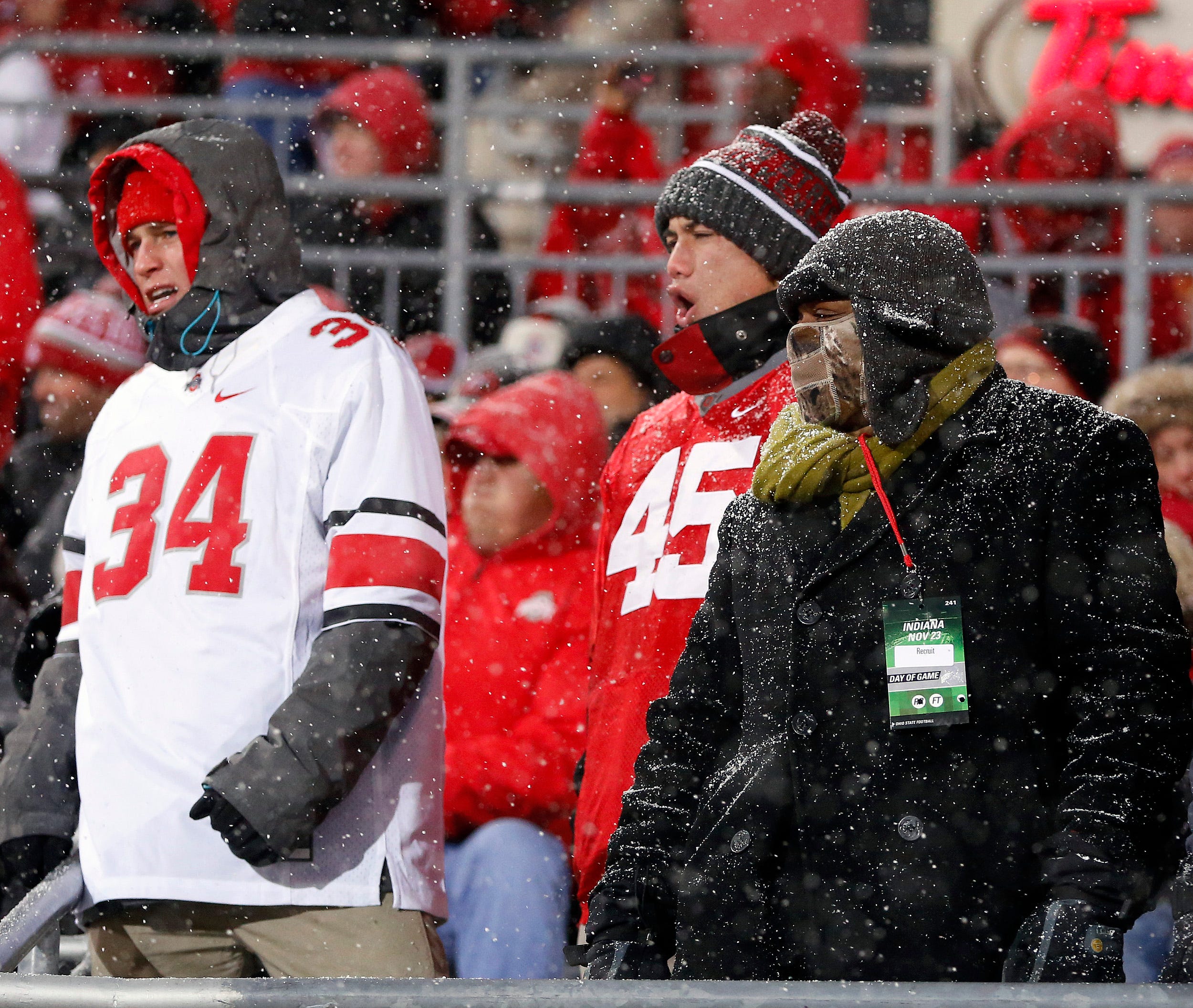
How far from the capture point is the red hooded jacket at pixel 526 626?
4.41 m

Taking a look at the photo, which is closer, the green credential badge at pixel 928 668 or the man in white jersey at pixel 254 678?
the green credential badge at pixel 928 668

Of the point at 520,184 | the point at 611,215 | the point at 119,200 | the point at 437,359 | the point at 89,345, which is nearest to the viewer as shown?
the point at 119,200

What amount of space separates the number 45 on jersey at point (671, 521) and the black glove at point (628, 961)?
76 centimetres

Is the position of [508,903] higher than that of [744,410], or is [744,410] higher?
[744,410]

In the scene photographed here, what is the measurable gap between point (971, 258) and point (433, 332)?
4643 mm

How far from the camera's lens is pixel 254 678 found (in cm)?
324

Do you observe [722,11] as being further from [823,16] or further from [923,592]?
[923,592]

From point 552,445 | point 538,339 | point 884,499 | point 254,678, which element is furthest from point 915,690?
point 538,339

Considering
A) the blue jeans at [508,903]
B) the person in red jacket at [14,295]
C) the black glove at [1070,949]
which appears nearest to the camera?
the black glove at [1070,949]

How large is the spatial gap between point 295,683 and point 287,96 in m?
6.01

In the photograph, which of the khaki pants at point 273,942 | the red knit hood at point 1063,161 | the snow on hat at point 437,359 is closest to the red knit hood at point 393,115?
the snow on hat at point 437,359

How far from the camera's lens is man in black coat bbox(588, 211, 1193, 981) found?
2.42 metres

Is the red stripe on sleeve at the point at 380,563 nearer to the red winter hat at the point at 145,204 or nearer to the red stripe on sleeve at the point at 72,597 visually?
the red stripe on sleeve at the point at 72,597

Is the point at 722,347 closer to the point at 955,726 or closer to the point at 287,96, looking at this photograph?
the point at 955,726
